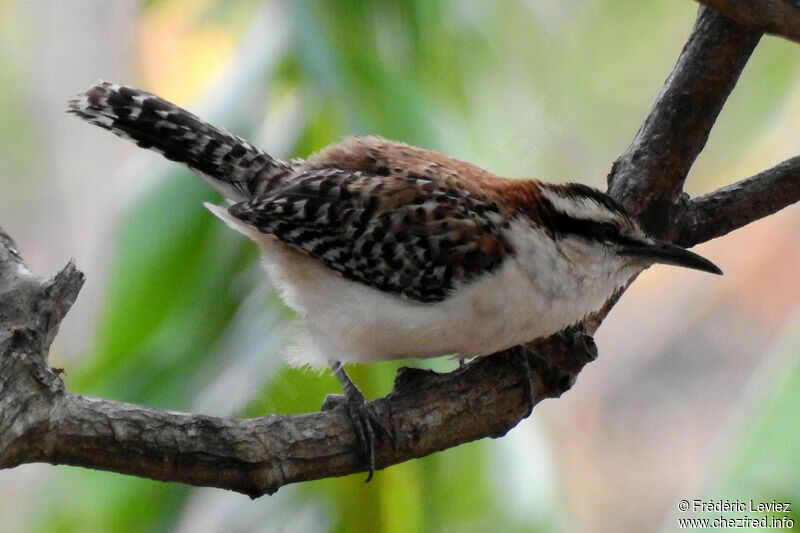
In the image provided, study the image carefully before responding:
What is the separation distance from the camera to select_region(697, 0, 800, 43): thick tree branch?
1701 millimetres

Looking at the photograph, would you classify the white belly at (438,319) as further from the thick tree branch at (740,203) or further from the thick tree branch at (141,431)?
the thick tree branch at (740,203)

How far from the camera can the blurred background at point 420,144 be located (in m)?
2.77

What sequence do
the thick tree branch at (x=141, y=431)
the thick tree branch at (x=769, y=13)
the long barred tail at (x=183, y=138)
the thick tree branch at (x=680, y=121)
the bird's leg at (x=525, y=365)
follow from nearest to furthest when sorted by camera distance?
the thick tree branch at (x=141, y=431), the thick tree branch at (x=769, y=13), the bird's leg at (x=525, y=365), the thick tree branch at (x=680, y=121), the long barred tail at (x=183, y=138)

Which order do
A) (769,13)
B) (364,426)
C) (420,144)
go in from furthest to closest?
(420,144), (364,426), (769,13)

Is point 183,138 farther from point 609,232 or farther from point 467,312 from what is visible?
point 609,232

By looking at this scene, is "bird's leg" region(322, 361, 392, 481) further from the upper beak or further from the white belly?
the upper beak

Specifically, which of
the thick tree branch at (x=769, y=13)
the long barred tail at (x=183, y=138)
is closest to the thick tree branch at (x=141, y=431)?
the long barred tail at (x=183, y=138)

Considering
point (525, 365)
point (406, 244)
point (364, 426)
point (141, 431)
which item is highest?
point (406, 244)

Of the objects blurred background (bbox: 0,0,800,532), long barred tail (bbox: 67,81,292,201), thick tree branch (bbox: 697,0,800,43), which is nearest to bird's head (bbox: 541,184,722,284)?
blurred background (bbox: 0,0,800,532)

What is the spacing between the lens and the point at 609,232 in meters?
2.13

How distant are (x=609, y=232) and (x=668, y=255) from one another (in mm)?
139

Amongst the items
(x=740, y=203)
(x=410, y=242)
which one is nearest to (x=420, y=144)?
(x=410, y=242)

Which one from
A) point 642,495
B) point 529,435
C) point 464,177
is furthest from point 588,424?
point 464,177

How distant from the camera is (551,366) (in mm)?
2139
